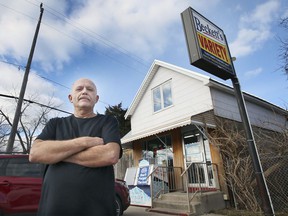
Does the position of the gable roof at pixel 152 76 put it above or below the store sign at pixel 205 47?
above

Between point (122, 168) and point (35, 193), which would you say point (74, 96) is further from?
point (122, 168)

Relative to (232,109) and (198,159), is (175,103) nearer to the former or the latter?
(232,109)

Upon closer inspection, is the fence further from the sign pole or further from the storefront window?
the storefront window

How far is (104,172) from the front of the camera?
64.2 inches

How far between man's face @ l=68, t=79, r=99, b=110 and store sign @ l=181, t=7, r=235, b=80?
4081 mm

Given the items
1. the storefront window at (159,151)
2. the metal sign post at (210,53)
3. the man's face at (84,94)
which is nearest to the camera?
the man's face at (84,94)

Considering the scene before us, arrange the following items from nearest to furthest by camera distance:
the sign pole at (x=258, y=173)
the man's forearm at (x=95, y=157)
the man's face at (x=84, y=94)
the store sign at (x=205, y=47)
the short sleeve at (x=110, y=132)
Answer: the man's forearm at (x=95, y=157), the short sleeve at (x=110, y=132), the man's face at (x=84, y=94), the sign pole at (x=258, y=173), the store sign at (x=205, y=47)

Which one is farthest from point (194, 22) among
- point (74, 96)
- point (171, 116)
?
point (171, 116)

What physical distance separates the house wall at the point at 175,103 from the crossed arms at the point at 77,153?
7.22m

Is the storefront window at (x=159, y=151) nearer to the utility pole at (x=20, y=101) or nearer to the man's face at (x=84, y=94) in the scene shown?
the utility pole at (x=20, y=101)

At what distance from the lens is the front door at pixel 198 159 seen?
904 centimetres

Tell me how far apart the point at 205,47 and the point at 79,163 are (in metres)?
5.06

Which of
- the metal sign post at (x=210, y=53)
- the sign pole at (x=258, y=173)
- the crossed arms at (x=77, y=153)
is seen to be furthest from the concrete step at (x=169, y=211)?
the crossed arms at (x=77, y=153)

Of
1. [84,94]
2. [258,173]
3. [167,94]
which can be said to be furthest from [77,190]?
[167,94]
